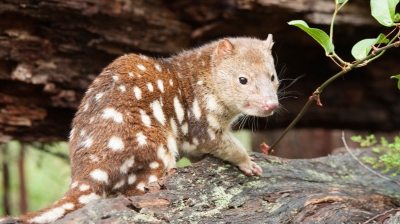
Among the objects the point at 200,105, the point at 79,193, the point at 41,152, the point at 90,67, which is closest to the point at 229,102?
the point at 200,105

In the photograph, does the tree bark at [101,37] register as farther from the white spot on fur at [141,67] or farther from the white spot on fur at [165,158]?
the white spot on fur at [165,158]

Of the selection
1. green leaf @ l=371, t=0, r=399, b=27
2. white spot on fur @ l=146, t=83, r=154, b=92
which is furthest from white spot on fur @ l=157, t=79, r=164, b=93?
green leaf @ l=371, t=0, r=399, b=27

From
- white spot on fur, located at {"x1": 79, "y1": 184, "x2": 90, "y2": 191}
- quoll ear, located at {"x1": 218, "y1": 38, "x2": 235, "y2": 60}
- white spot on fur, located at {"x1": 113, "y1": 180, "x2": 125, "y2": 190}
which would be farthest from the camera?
quoll ear, located at {"x1": 218, "y1": 38, "x2": 235, "y2": 60}

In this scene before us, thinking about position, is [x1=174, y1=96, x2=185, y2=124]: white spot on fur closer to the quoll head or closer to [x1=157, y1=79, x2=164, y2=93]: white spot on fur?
[x1=157, y1=79, x2=164, y2=93]: white spot on fur

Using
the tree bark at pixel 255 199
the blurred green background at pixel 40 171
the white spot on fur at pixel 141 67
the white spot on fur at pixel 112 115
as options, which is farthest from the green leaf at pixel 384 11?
the blurred green background at pixel 40 171

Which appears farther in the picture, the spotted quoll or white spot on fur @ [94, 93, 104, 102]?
white spot on fur @ [94, 93, 104, 102]

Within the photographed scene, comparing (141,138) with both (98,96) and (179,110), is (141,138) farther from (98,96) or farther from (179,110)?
(179,110)

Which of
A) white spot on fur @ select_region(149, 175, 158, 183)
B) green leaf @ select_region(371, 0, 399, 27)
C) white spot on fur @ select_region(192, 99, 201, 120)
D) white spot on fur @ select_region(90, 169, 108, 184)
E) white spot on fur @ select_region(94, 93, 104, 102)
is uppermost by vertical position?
green leaf @ select_region(371, 0, 399, 27)
